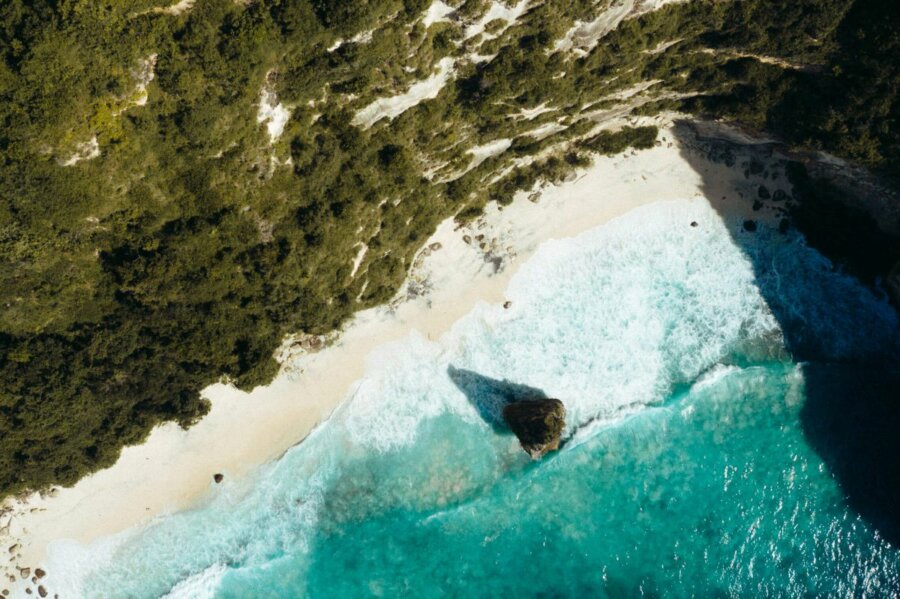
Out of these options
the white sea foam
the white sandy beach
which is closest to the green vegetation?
the white sandy beach

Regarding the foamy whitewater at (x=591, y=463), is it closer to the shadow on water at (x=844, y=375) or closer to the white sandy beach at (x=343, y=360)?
the shadow on water at (x=844, y=375)

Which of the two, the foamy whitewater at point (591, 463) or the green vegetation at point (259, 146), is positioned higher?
the green vegetation at point (259, 146)

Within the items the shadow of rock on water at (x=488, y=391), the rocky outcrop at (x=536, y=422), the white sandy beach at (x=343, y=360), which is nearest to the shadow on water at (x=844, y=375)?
the white sandy beach at (x=343, y=360)

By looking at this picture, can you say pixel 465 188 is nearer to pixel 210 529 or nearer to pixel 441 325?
pixel 441 325

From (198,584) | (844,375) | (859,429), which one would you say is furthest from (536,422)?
(198,584)

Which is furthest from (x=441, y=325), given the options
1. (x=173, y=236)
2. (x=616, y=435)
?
(x=173, y=236)
